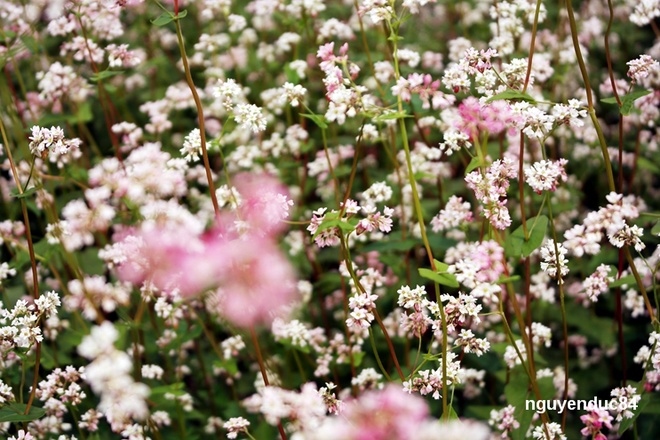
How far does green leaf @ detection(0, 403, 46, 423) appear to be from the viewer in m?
2.94

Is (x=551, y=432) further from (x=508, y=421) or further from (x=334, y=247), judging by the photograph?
(x=334, y=247)

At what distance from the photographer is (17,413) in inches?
119

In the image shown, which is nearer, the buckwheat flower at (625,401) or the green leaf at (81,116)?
the buckwheat flower at (625,401)

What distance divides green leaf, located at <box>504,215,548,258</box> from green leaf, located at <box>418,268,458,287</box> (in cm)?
45

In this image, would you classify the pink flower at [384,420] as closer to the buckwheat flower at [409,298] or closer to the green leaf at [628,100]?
the buckwheat flower at [409,298]

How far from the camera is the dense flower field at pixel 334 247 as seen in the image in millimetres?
2803

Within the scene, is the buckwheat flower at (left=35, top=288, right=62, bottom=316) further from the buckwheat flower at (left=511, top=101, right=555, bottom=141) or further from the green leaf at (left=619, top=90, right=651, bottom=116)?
the green leaf at (left=619, top=90, right=651, bottom=116)

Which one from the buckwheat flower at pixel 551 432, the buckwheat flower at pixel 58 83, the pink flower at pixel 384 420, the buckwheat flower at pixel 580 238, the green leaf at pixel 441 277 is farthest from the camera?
the buckwheat flower at pixel 58 83

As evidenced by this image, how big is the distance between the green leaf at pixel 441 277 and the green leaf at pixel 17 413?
1657 millimetres

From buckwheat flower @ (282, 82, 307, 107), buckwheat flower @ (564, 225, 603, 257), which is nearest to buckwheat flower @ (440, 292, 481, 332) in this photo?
buckwheat flower @ (564, 225, 603, 257)

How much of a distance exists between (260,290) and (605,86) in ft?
7.84

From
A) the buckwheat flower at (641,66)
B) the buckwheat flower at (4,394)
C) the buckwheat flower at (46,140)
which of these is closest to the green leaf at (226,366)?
the buckwheat flower at (4,394)

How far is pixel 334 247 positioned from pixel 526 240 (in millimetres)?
2011

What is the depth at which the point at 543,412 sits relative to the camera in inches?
118
